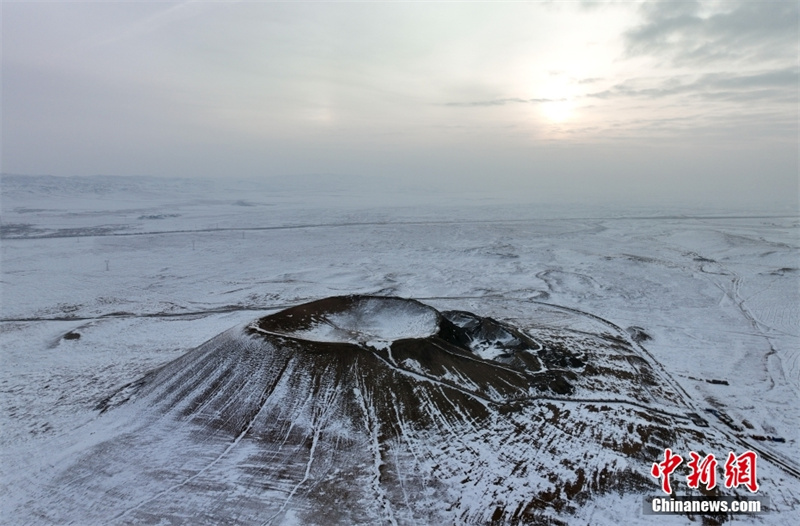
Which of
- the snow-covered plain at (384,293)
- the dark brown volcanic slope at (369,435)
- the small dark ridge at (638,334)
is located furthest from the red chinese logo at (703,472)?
the small dark ridge at (638,334)

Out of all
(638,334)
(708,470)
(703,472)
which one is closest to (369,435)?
(703,472)

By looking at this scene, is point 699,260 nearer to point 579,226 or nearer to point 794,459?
point 579,226

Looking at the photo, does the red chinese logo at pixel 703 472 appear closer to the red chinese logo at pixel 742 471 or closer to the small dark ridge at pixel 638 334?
the red chinese logo at pixel 742 471

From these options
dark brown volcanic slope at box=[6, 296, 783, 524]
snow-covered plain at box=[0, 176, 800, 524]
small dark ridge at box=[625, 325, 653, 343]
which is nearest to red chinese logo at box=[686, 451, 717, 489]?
dark brown volcanic slope at box=[6, 296, 783, 524]

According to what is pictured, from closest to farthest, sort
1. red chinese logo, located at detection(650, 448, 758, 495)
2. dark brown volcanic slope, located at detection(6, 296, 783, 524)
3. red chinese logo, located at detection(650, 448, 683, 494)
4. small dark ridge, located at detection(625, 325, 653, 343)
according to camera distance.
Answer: dark brown volcanic slope, located at detection(6, 296, 783, 524) → red chinese logo, located at detection(650, 448, 683, 494) → red chinese logo, located at detection(650, 448, 758, 495) → small dark ridge, located at detection(625, 325, 653, 343)

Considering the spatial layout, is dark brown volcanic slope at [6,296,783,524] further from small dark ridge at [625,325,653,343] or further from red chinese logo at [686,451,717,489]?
small dark ridge at [625,325,653,343]

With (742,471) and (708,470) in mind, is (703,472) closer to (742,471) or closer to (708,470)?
(708,470)
